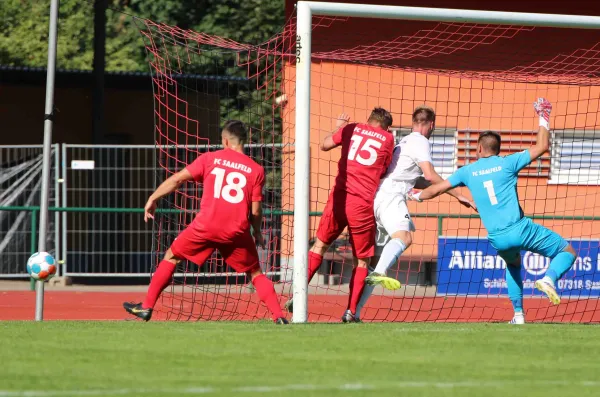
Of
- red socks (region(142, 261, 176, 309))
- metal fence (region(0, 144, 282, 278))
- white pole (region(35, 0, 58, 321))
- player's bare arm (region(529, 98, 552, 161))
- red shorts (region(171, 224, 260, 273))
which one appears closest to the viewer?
red shorts (region(171, 224, 260, 273))

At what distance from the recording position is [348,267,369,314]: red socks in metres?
11.6

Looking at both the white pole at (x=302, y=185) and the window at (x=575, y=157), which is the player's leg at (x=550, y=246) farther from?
the window at (x=575, y=157)

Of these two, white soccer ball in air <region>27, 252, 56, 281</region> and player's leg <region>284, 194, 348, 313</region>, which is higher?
player's leg <region>284, 194, 348, 313</region>

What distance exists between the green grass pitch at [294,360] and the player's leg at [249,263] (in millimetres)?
508

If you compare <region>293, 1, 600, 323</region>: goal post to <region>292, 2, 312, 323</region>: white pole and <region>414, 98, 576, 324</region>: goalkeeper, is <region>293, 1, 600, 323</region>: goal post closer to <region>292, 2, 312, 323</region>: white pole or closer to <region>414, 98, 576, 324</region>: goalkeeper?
<region>292, 2, 312, 323</region>: white pole

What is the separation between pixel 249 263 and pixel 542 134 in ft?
9.87

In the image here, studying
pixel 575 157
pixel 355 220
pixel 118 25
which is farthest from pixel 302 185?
A: pixel 118 25

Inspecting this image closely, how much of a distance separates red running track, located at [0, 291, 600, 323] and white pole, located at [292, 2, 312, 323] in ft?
7.18

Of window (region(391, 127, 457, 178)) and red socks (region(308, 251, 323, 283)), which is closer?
red socks (region(308, 251, 323, 283))

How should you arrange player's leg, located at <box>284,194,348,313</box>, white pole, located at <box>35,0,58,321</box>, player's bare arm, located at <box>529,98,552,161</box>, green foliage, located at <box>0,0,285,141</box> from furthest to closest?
green foliage, located at <box>0,0,285,141</box> → white pole, located at <box>35,0,58,321</box> → player's leg, located at <box>284,194,348,313</box> → player's bare arm, located at <box>529,98,552,161</box>

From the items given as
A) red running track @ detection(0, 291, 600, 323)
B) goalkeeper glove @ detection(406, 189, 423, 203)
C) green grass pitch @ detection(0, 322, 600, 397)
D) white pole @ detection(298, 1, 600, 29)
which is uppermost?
white pole @ detection(298, 1, 600, 29)

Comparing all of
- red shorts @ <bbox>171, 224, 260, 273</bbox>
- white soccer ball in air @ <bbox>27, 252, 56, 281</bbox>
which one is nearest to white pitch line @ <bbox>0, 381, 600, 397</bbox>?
red shorts @ <bbox>171, 224, 260, 273</bbox>

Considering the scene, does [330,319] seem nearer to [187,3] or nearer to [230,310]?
[230,310]

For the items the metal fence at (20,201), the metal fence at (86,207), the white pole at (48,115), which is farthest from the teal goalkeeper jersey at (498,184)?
the metal fence at (20,201)
